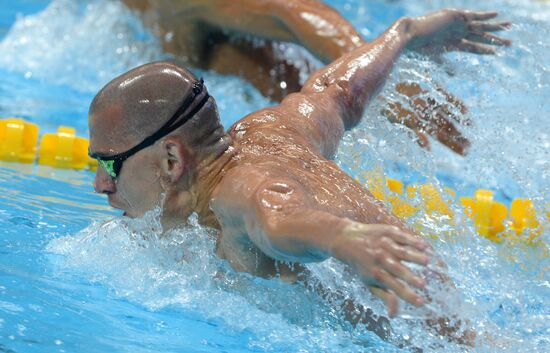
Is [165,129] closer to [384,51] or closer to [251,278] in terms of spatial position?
[251,278]

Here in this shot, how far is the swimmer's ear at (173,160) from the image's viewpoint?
2514mm

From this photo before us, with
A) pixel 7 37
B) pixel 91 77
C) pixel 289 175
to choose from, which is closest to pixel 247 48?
pixel 91 77

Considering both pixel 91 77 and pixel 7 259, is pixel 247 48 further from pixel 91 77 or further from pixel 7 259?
pixel 7 259

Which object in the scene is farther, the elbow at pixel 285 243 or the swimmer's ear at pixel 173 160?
the swimmer's ear at pixel 173 160

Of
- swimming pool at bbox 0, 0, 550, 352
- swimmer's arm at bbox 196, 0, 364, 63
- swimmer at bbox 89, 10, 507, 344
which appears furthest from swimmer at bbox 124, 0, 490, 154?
swimmer at bbox 89, 10, 507, 344

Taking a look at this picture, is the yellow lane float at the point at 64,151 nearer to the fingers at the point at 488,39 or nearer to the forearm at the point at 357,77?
the forearm at the point at 357,77

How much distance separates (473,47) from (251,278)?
1559 mm

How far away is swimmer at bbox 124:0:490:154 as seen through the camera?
400 centimetres

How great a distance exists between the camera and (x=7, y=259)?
284cm

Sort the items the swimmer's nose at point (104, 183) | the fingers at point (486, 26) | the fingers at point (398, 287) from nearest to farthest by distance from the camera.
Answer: the fingers at point (398, 287) < the swimmer's nose at point (104, 183) < the fingers at point (486, 26)

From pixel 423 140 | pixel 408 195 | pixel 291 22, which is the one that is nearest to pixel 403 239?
pixel 408 195

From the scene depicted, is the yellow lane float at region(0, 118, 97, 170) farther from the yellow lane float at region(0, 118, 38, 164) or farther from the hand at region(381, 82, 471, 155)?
the hand at region(381, 82, 471, 155)

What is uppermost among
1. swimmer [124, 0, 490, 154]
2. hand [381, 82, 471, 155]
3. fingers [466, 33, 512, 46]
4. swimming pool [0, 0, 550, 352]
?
fingers [466, 33, 512, 46]

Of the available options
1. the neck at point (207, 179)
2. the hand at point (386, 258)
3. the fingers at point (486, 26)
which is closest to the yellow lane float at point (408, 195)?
the fingers at point (486, 26)
